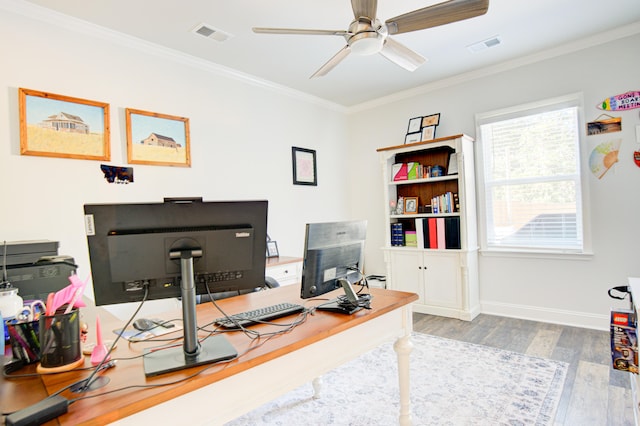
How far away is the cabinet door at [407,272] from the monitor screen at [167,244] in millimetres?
3134

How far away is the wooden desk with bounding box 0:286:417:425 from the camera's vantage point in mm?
834

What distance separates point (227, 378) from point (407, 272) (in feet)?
11.0

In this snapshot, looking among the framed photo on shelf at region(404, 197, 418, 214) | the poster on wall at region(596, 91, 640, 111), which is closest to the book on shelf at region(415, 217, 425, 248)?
the framed photo on shelf at region(404, 197, 418, 214)

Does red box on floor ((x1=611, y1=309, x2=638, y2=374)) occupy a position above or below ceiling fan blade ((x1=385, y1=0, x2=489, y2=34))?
below

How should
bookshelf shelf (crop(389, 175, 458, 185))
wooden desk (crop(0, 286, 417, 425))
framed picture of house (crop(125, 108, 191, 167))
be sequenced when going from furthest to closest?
bookshelf shelf (crop(389, 175, 458, 185)) < framed picture of house (crop(125, 108, 191, 167)) < wooden desk (crop(0, 286, 417, 425))

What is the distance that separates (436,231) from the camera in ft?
12.8

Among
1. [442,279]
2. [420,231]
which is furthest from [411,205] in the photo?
[442,279]

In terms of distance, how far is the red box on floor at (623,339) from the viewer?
187 cm

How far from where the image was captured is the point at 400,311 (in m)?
1.71

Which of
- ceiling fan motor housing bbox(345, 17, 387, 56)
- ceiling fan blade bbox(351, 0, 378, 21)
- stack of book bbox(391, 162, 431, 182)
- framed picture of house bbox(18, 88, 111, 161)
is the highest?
ceiling fan blade bbox(351, 0, 378, 21)

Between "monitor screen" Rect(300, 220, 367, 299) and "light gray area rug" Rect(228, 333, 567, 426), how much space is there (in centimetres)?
95

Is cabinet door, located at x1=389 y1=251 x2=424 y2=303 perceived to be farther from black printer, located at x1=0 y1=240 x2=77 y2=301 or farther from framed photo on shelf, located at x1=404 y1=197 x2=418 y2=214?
black printer, located at x1=0 y1=240 x2=77 y2=301

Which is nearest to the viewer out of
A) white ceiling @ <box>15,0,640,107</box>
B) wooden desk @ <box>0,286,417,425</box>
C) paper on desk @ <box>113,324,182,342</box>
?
wooden desk @ <box>0,286,417,425</box>

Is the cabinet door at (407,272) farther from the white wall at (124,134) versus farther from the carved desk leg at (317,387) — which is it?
the carved desk leg at (317,387)
